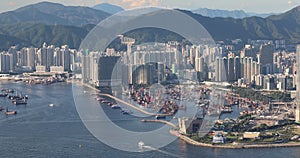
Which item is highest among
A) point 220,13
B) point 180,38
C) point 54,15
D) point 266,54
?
point 220,13

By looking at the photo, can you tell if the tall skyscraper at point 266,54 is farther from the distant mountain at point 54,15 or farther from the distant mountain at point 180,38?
the distant mountain at point 54,15

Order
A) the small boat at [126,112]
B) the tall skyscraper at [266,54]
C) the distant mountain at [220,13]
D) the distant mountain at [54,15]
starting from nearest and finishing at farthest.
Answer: the small boat at [126,112] → the tall skyscraper at [266,54] → the distant mountain at [54,15] → the distant mountain at [220,13]

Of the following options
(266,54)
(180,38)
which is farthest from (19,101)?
(180,38)

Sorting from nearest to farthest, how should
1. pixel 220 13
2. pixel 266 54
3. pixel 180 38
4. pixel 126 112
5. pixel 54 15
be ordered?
pixel 126 112, pixel 266 54, pixel 180 38, pixel 54 15, pixel 220 13

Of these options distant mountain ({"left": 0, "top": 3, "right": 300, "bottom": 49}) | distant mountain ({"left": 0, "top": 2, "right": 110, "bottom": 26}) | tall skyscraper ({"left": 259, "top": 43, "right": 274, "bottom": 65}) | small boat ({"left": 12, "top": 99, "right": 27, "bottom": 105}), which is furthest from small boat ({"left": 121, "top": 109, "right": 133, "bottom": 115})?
distant mountain ({"left": 0, "top": 2, "right": 110, "bottom": 26})

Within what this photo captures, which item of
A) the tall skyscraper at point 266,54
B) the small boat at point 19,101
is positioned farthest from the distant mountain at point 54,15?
the small boat at point 19,101

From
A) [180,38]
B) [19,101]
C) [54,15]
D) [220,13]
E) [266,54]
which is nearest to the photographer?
[19,101]

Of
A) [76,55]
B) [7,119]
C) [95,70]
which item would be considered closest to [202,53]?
[95,70]

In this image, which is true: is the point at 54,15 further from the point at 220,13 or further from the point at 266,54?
the point at 266,54

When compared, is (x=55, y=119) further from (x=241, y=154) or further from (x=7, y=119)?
(x=241, y=154)
